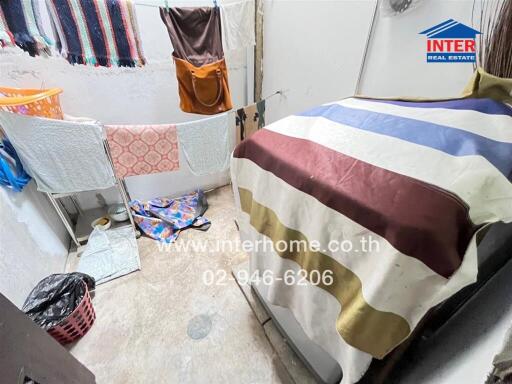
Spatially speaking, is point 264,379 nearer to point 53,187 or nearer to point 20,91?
point 53,187

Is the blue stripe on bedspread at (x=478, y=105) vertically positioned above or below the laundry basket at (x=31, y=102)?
above

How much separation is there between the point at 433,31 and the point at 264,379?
5.68 feet

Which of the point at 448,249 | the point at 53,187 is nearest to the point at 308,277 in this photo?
the point at 448,249

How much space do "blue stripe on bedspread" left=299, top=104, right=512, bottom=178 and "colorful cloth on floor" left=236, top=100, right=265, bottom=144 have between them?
1177 millimetres

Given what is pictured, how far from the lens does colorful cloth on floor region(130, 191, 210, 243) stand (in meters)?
2.06

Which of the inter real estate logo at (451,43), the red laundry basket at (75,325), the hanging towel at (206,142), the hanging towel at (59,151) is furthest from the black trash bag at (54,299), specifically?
the inter real estate logo at (451,43)

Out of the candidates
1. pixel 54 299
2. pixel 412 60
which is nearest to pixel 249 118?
pixel 412 60

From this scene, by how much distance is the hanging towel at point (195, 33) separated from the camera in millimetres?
1446

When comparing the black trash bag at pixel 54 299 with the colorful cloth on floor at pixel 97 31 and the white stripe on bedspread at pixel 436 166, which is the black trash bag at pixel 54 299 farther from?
the white stripe on bedspread at pixel 436 166

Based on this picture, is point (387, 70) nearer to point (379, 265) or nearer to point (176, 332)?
point (379, 265)

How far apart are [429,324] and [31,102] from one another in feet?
7.17

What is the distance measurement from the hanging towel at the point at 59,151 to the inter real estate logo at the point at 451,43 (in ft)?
5.97

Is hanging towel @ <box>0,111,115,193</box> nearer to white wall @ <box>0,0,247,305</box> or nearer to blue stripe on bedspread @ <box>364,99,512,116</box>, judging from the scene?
white wall @ <box>0,0,247,305</box>

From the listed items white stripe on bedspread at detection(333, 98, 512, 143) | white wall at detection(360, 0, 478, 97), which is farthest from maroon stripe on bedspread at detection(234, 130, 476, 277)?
white wall at detection(360, 0, 478, 97)
